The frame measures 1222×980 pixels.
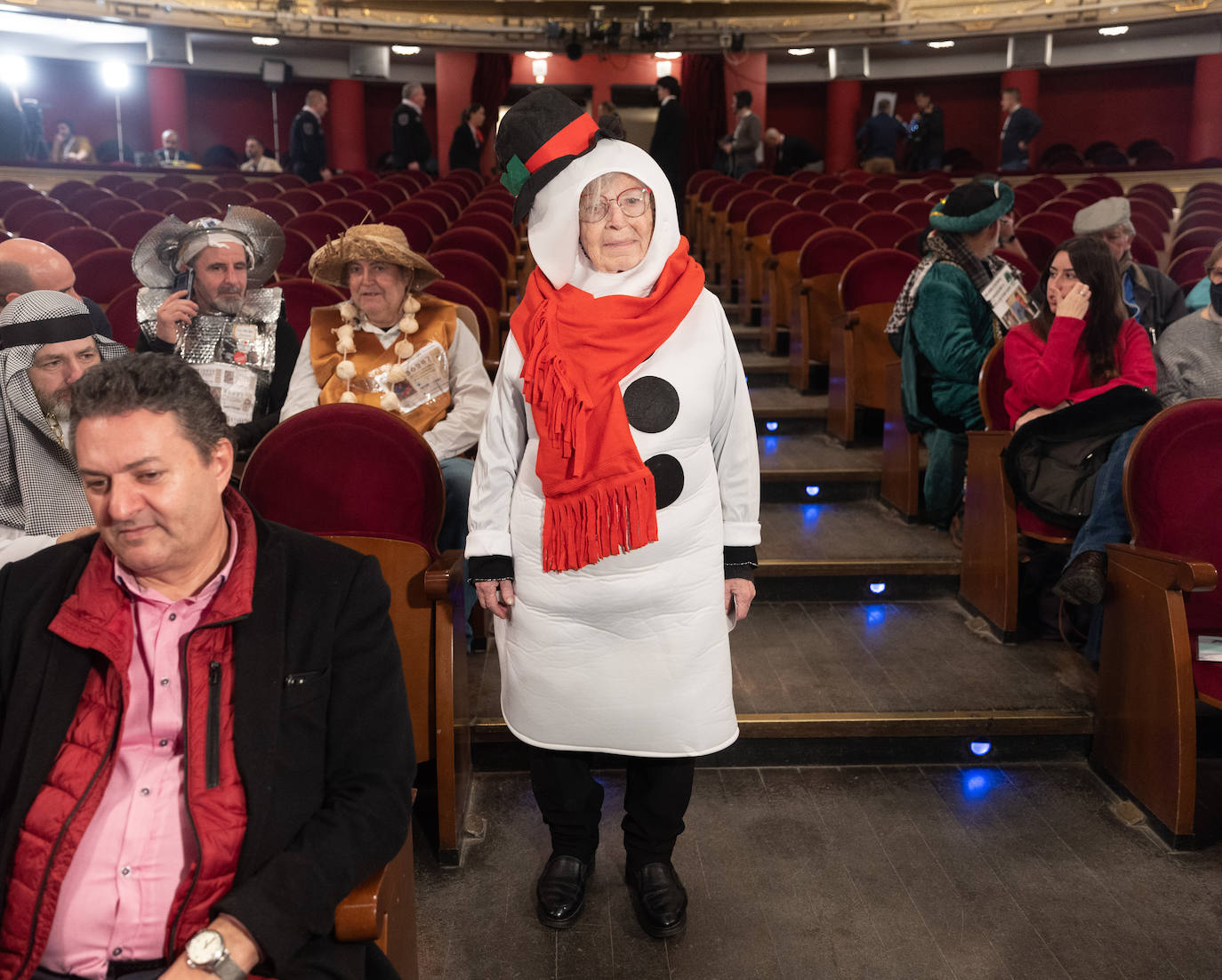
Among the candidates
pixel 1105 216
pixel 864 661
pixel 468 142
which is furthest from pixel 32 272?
pixel 468 142

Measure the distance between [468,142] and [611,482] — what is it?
10284 mm

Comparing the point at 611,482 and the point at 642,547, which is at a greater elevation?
the point at 611,482

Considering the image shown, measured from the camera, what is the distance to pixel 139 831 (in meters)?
1.17

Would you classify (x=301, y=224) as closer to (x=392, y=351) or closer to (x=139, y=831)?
(x=392, y=351)

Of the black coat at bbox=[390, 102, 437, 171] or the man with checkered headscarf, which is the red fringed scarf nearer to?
the man with checkered headscarf

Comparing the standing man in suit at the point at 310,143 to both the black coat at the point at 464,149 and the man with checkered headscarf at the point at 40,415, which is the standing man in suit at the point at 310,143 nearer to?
the black coat at the point at 464,149

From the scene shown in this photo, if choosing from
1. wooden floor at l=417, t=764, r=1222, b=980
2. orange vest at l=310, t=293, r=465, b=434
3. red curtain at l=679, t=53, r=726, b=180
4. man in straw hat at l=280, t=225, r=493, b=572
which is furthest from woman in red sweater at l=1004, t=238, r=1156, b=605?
red curtain at l=679, t=53, r=726, b=180

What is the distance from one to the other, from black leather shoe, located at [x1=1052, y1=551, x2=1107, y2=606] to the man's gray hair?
1911 mm

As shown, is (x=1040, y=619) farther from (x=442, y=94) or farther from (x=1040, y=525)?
(x=442, y=94)

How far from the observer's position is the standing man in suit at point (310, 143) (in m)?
10.5

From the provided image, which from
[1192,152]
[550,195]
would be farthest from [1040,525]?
[1192,152]

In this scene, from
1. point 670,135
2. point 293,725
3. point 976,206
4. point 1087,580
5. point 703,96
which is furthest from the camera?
point 703,96

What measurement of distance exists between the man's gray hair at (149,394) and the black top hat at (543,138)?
61cm

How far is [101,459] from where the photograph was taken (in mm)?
1161
